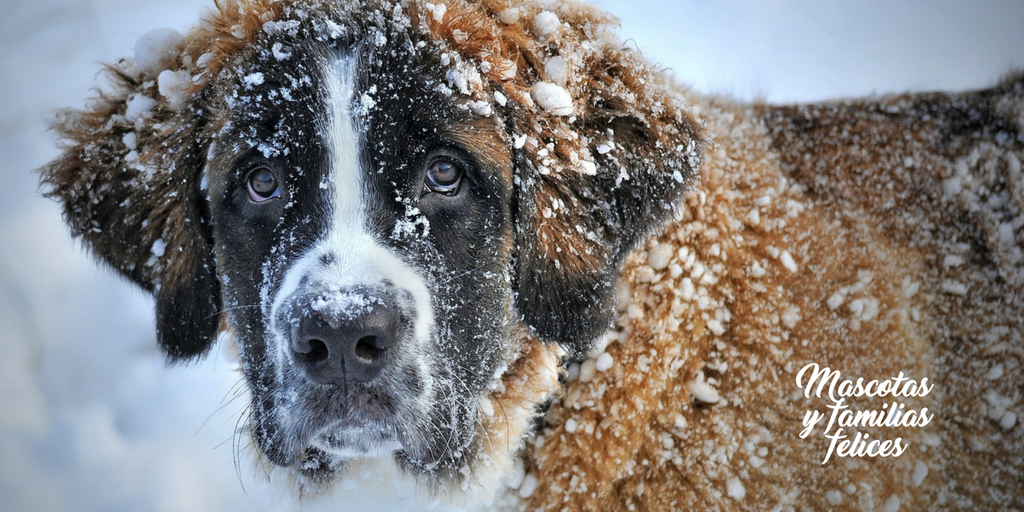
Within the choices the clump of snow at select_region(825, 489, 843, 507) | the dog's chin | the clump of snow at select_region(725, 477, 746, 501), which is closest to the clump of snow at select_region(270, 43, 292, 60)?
the dog's chin

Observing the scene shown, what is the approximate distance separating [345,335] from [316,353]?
0.14m

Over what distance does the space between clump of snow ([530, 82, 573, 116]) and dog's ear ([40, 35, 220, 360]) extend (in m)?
1.03

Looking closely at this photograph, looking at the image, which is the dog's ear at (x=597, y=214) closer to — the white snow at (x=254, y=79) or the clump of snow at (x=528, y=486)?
the clump of snow at (x=528, y=486)

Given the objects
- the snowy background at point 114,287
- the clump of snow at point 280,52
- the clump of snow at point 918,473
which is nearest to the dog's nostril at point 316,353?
the clump of snow at point 280,52

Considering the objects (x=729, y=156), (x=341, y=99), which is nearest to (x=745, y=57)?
(x=729, y=156)

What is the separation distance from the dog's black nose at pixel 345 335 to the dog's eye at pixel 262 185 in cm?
45

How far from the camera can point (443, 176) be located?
188 cm

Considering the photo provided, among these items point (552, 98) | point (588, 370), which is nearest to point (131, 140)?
point (552, 98)

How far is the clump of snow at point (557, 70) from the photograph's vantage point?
1973mm

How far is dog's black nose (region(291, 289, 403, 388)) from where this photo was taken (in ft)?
5.14

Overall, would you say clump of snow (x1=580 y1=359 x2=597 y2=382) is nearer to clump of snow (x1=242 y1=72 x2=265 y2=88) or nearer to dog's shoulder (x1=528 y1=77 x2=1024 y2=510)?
dog's shoulder (x1=528 y1=77 x2=1024 y2=510)

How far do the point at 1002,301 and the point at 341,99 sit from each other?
2.39 m

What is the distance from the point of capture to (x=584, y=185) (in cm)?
201

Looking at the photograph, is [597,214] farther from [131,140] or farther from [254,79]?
[131,140]
